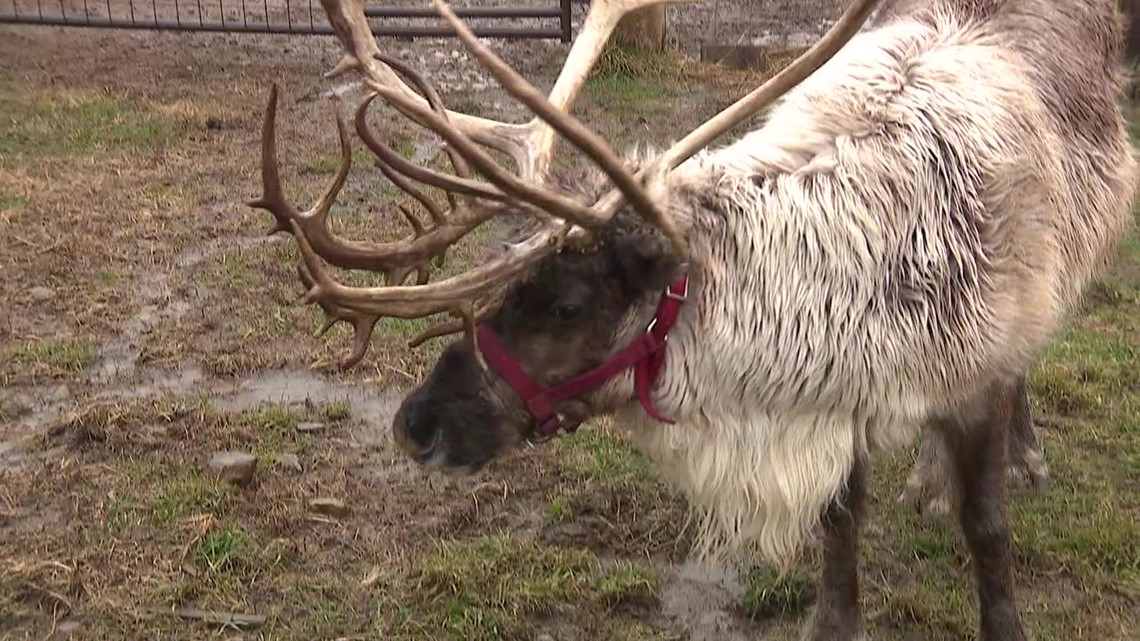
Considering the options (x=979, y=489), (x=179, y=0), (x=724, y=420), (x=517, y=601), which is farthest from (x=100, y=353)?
(x=179, y=0)

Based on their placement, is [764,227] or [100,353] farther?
[100,353]

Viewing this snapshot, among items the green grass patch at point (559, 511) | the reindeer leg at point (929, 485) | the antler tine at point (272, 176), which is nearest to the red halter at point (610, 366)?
the antler tine at point (272, 176)

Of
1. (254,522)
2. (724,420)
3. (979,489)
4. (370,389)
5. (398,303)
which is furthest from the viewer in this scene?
(370,389)

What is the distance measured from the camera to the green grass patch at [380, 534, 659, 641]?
3.27 metres

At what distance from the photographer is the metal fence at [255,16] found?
8.95 meters

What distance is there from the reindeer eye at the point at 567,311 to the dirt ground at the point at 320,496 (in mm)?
1138

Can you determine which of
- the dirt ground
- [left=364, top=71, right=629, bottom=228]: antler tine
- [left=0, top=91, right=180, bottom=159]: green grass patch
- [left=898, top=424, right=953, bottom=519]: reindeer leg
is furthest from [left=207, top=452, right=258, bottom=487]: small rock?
[left=0, top=91, right=180, bottom=159]: green grass patch

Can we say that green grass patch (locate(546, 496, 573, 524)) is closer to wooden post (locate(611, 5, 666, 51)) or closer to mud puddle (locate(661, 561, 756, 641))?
mud puddle (locate(661, 561, 756, 641))

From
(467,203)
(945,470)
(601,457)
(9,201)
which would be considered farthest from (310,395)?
(9,201)

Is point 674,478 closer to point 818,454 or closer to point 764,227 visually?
point 818,454

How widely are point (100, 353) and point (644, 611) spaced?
267 cm

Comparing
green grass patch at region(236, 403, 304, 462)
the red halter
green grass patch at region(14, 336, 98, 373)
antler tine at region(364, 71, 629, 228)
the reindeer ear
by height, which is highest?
antler tine at region(364, 71, 629, 228)

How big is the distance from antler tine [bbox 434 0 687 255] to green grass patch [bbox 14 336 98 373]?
2876 mm

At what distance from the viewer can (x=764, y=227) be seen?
2.59 metres
